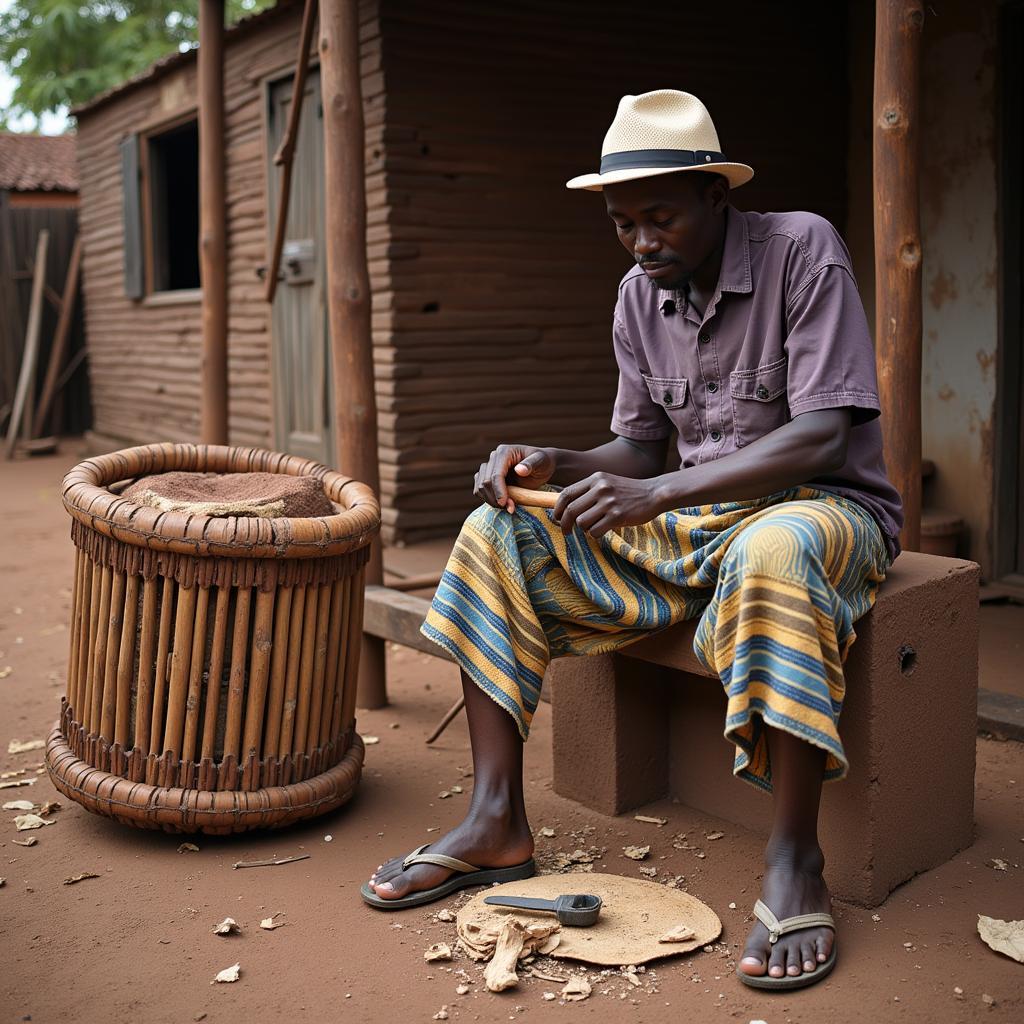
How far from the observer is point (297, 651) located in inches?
120

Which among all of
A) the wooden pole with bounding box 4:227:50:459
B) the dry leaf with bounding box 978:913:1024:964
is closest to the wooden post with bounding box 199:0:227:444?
A: the dry leaf with bounding box 978:913:1024:964

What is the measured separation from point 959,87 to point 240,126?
4787 mm

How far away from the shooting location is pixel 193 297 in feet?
32.0

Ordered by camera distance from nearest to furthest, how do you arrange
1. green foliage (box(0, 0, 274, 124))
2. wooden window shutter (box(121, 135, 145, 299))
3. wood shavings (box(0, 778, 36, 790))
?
Result: wood shavings (box(0, 778, 36, 790)) → wooden window shutter (box(121, 135, 145, 299)) → green foliage (box(0, 0, 274, 124))

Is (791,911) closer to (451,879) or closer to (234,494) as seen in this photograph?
(451,879)

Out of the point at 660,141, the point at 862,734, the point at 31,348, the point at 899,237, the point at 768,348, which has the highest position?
the point at 660,141

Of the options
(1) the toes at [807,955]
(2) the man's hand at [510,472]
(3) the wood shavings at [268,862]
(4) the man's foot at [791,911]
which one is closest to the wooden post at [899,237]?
(2) the man's hand at [510,472]

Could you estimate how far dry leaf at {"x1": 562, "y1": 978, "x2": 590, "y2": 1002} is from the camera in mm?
2314

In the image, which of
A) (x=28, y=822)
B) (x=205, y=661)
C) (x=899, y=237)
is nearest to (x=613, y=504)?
(x=205, y=661)

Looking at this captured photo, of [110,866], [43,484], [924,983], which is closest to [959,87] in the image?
[924,983]

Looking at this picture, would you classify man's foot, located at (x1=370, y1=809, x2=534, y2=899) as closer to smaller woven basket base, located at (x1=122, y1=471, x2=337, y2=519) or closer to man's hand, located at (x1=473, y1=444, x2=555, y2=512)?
man's hand, located at (x1=473, y1=444, x2=555, y2=512)

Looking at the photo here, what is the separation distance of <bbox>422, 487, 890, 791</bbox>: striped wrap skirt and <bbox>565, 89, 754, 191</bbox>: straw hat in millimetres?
759

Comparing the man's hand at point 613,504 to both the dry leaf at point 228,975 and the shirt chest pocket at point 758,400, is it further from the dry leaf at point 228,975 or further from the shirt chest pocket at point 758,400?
the dry leaf at point 228,975

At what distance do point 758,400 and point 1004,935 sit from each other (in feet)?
4.05
